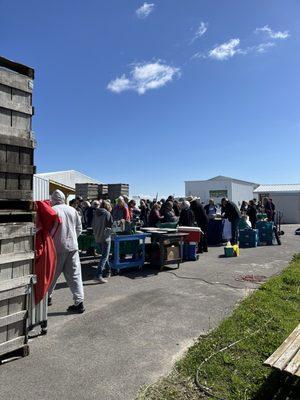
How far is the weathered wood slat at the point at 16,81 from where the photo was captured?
412 cm

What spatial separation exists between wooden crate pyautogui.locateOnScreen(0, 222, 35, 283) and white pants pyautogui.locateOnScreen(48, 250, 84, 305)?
154cm

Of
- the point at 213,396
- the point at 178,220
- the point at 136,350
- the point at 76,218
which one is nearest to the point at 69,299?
the point at 76,218

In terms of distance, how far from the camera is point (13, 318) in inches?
165

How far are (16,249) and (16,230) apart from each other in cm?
22

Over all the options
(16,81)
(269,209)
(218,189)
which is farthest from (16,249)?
(218,189)

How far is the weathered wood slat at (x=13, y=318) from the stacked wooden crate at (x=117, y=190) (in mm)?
19994

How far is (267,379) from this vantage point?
3.85 m

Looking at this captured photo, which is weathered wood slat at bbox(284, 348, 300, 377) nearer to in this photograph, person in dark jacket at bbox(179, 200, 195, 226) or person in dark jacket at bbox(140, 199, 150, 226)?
person in dark jacket at bbox(179, 200, 195, 226)

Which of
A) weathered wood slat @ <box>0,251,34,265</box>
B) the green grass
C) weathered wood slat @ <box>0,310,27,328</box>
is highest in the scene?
weathered wood slat @ <box>0,251,34,265</box>

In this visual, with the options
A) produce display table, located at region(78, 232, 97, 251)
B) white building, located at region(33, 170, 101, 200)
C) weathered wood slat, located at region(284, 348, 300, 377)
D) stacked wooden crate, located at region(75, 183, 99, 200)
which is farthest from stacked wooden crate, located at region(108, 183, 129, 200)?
weathered wood slat, located at region(284, 348, 300, 377)

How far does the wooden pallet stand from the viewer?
10.3ft

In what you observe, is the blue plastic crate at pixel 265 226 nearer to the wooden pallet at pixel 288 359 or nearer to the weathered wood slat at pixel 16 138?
the wooden pallet at pixel 288 359

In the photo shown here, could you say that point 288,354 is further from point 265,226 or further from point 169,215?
point 265,226

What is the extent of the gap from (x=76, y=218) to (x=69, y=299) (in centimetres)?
168
